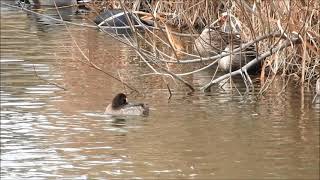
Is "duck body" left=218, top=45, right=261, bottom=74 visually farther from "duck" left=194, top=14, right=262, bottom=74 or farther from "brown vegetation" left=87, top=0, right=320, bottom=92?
"brown vegetation" left=87, top=0, right=320, bottom=92

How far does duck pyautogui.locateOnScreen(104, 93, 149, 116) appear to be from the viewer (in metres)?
11.7

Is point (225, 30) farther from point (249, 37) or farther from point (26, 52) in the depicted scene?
point (26, 52)

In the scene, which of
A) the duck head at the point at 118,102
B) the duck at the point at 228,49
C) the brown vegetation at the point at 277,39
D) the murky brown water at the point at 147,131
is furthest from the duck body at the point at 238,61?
the duck head at the point at 118,102

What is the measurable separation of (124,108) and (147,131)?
1.33 meters

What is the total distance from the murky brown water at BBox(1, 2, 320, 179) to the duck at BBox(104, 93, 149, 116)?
0.15 meters

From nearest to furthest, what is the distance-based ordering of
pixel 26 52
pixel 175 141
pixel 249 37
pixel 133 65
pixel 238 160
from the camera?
pixel 238 160, pixel 175 141, pixel 249 37, pixel 133 65, pixel 26 52

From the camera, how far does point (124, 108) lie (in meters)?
12.0

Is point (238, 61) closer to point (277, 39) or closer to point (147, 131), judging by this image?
point (277, 39)

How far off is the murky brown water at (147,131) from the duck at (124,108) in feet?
0.49

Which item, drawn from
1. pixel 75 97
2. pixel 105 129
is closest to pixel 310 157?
pixel 105 129

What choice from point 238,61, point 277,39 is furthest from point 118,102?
point 238,61

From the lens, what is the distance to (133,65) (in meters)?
16.6

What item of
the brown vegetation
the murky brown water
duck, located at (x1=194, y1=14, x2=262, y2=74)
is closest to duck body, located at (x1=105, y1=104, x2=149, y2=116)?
the murky brown water

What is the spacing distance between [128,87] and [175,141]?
388 cm
